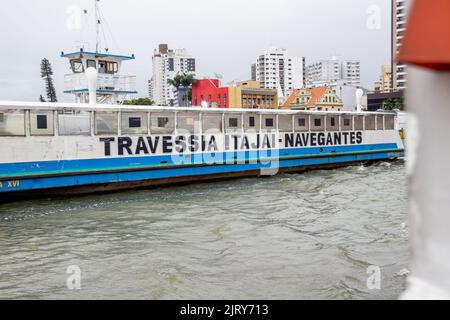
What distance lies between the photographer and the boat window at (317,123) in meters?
20.0

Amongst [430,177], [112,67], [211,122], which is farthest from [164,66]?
[430,177]

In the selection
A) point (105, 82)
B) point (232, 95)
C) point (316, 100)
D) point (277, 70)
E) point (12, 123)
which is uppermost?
point (277, 70)

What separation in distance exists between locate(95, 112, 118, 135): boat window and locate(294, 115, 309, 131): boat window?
25.7 feet

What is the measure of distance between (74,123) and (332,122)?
1144 cm

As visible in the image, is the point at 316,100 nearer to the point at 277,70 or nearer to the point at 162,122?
the point at 162,122

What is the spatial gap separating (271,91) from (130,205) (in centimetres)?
6059

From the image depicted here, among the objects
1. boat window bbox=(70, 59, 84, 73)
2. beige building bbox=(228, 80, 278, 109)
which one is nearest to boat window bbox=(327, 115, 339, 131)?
boat window bbox=(70, 59, 84, 73)

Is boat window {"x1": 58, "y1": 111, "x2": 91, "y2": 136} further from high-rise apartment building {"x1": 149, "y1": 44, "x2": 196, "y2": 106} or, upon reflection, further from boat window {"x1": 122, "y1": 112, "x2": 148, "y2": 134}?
high-rise apartment building {"x1": 149, "y1": 44, "x2": 196, "y2": 106}

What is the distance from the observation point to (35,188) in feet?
41.9

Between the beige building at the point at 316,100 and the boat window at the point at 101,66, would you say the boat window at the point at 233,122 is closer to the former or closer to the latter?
the boat window at the point at 101,66

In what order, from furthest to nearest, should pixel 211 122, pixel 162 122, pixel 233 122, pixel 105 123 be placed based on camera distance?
pixel 233 122 < pixel 211 122 < pixel 162 122 < pixel 105 123

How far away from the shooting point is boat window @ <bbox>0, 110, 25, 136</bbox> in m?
12.4

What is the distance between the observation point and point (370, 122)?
2267 centimetres
